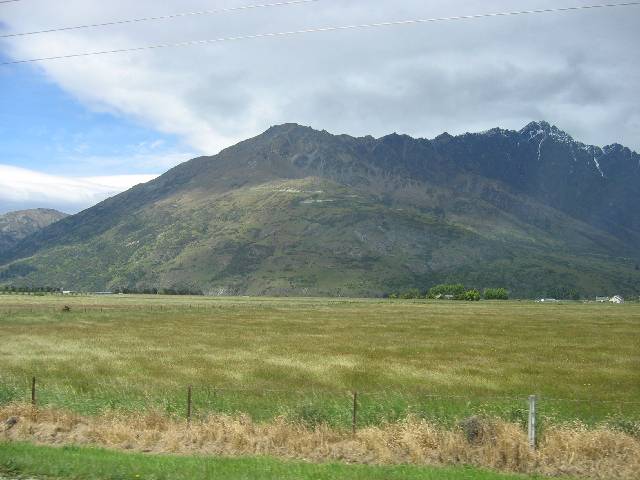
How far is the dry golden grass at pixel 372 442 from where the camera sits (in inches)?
608

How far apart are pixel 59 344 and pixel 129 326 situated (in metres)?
20.8

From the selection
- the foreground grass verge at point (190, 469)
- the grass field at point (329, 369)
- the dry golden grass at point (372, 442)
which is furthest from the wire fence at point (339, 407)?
the foreground grass verge at point (190, 469)

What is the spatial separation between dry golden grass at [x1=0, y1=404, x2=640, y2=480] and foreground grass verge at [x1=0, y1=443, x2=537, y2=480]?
1106 mm

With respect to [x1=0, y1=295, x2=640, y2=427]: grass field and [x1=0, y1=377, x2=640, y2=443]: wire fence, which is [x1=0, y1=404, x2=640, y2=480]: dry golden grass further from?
[x1=0, y1=295, x2=640, y2=427]: grass field

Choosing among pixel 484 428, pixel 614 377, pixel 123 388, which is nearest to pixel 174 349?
pixel 123 388

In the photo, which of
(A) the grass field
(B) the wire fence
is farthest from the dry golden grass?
(A) the grass field

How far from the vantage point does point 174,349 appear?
1928 inches

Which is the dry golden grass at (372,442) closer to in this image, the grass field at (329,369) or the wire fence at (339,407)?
the wire fence at (339,407)

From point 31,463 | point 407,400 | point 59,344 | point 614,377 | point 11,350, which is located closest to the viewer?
point 31,463

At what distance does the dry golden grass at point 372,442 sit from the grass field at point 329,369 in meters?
1.78

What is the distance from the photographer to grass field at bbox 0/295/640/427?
75.6ft

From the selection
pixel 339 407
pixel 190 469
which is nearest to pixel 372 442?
pixel 190 469

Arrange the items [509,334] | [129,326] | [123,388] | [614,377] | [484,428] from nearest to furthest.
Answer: [484,428]
[123,388]
[614,377]
[509,334]
[129,326]

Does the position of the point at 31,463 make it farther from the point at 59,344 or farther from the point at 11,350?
the point at 59,344
